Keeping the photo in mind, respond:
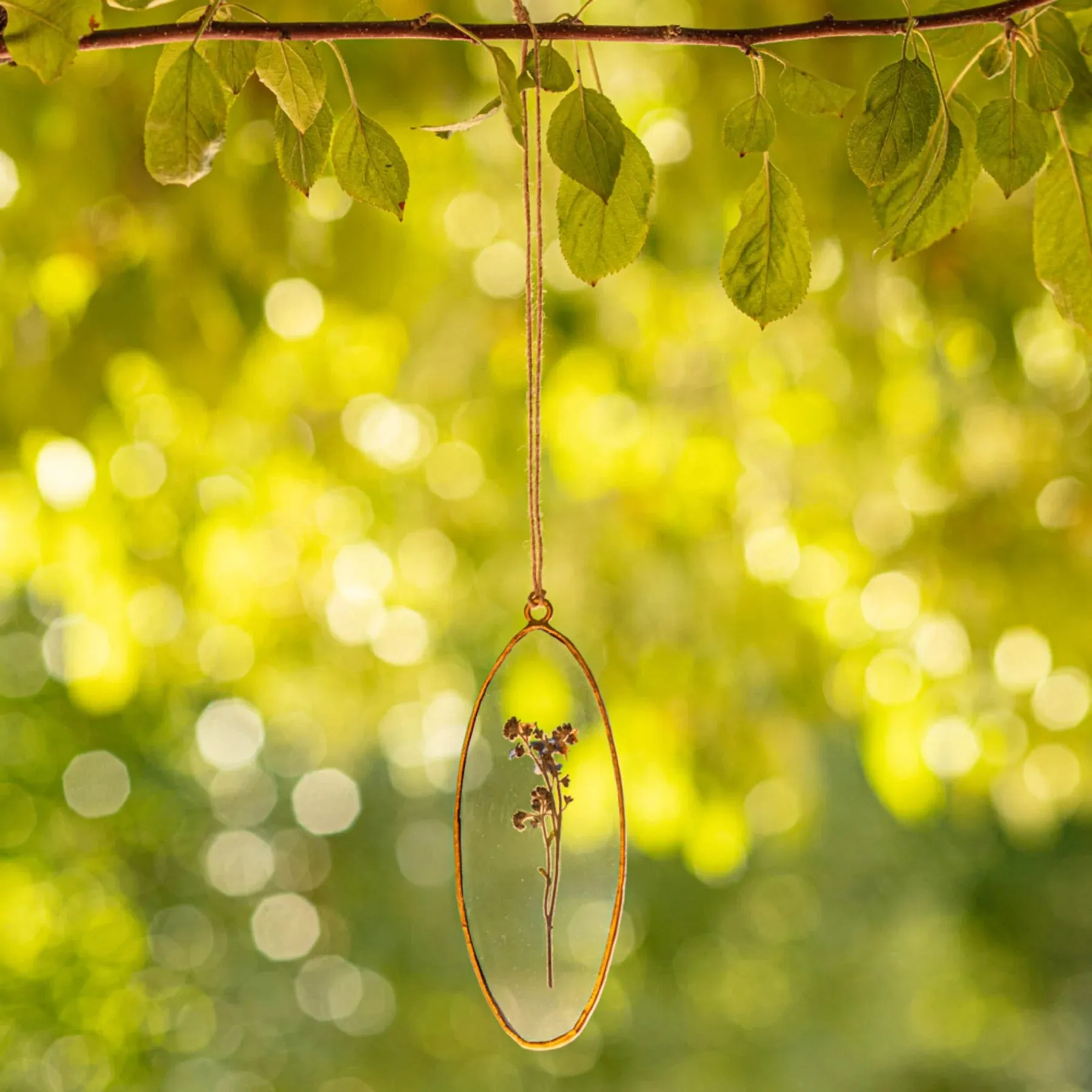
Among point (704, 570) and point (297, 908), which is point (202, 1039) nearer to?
point (297, 908)

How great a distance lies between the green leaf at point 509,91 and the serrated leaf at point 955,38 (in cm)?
22

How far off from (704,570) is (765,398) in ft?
0.89

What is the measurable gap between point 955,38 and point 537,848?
1.58 ft

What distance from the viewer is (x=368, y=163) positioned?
1.53 ft

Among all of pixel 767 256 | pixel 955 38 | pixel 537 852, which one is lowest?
pixel 537 852

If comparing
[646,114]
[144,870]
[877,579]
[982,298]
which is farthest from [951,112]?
[144,870]

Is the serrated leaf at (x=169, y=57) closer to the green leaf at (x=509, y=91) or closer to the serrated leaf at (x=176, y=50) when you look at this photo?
the serrated leaf at (x=176, y=50)

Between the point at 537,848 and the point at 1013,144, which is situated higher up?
the point at 1013,144

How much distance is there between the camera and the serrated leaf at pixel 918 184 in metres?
0.45

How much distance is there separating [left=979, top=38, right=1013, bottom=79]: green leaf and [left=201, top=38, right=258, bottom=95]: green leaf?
1.05 ft

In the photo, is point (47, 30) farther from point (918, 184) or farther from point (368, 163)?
point (918, 184)


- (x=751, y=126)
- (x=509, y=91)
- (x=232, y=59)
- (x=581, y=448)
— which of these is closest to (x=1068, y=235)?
(x=751, y=126)

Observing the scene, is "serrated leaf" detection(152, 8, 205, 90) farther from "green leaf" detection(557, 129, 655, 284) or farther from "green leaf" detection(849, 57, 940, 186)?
"green leaf" detection(849, 57, 940, 186)

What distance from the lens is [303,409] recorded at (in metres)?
1.58
